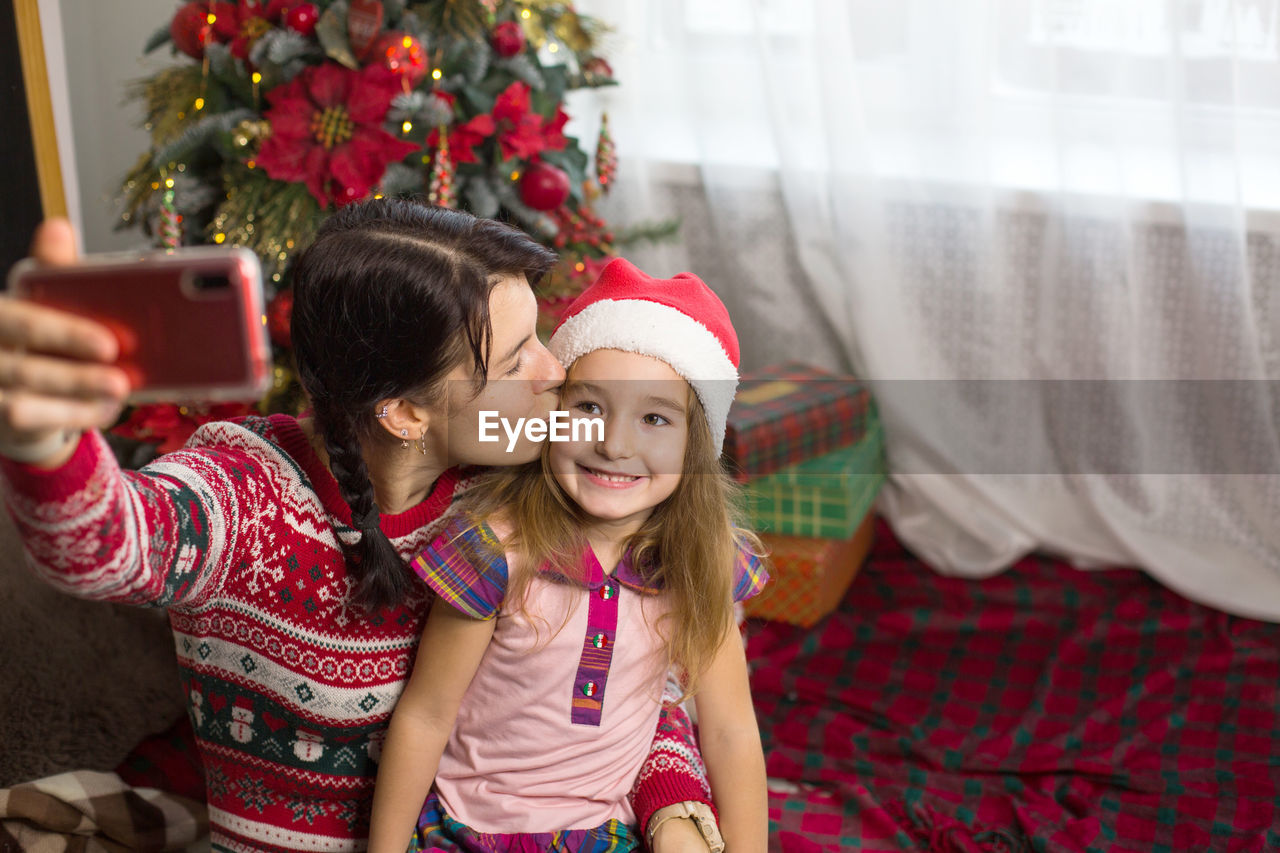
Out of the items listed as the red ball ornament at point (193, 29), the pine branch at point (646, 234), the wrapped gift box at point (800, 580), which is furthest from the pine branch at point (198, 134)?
the wrapped gift box at point (800, 580)

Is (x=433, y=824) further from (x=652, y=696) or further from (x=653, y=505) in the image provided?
(x=653, y=505)

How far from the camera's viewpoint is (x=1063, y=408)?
2211 mm

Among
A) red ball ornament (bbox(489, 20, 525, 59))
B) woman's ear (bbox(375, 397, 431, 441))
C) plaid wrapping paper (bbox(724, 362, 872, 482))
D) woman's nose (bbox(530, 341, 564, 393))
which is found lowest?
plaid wrapping paper (bbox(724, 362, 872, 482))

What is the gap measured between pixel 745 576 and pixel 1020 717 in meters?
0.87

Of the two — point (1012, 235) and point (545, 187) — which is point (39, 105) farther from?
point (1012, 235)

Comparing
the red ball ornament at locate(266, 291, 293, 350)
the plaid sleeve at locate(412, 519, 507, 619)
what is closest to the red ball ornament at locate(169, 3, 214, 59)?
the red ball ornament at locate(266, 291, 293, 350)

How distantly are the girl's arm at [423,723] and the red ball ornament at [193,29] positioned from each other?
108 cm

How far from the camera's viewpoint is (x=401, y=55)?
1627 mm

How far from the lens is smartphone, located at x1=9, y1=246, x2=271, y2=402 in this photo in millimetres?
609

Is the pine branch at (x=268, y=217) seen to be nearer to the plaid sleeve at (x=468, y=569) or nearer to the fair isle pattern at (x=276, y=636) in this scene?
the fair isle pattern at (x=276, y=636)

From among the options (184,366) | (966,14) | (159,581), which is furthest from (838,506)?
(184,366)

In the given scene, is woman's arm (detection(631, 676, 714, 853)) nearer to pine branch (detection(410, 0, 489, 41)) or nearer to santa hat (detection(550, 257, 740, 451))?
santa hat (detection(550, 257, 740, 451))

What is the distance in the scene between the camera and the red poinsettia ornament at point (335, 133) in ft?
5.31

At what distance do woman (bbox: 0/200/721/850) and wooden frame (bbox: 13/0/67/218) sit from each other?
873mm
